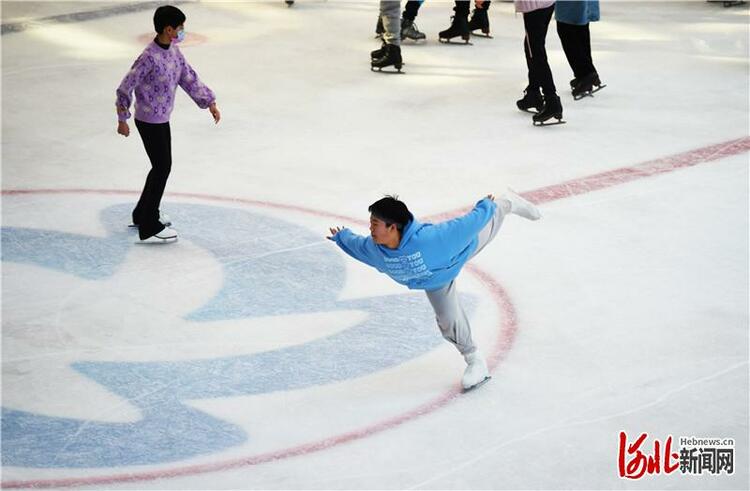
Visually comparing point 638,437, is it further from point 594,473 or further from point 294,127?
point 294,127

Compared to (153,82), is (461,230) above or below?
below

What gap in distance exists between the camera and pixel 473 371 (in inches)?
216

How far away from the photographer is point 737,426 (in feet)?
16.9

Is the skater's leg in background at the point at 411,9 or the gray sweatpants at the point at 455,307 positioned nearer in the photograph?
the gray sweatpants at the point at 455,307

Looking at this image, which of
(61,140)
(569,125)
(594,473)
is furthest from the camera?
(569,125)

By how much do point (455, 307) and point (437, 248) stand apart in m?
0.39

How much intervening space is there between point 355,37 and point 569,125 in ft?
14.0

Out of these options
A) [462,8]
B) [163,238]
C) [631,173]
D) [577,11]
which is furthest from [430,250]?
[462,8]

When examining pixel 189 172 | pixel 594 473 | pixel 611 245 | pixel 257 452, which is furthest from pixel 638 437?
pixel 189 172

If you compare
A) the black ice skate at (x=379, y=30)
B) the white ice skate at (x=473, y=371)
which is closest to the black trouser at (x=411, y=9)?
the black ice skate at (x=379, y=30)

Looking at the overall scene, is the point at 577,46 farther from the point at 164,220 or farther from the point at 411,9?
the point at 164,220

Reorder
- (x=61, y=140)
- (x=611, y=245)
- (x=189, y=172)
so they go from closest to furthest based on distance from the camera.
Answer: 1. (x=611, y=245)
2. (x=189, y=172)
3. (x=61, y=140)

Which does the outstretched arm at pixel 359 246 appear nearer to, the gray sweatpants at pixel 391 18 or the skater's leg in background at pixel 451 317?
A: the skater's leg in background at pixel 451 317

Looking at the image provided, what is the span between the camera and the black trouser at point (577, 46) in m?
11.0
